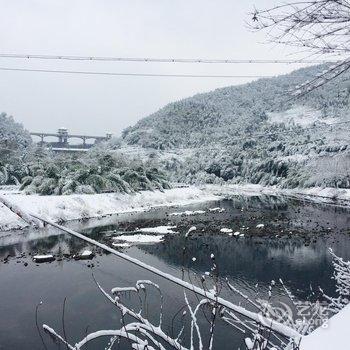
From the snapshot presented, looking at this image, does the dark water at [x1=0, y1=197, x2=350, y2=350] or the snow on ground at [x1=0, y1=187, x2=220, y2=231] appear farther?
the snow on ground at [x1=0, y1=187, x2=220, y2=231]

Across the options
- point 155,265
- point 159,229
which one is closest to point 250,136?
point 159,229

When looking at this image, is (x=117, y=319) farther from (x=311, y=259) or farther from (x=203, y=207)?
(x=203, y=207)

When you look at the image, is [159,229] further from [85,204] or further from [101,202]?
[101,202]

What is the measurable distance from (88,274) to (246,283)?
17.2 ft

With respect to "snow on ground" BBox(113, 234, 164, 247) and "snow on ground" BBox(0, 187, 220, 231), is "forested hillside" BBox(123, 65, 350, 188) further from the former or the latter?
"snow on ground" BBox(0, 187, 220, 231)

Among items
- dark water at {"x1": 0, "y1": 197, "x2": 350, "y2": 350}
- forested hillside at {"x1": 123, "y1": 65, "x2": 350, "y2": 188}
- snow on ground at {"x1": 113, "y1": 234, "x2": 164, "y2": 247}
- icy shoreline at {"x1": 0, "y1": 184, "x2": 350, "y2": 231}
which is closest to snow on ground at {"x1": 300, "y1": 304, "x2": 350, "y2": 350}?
forested hillside at {"x1": 123, "y1": 65, "x2": 350, "y2": 188}

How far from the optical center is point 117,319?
8.91m

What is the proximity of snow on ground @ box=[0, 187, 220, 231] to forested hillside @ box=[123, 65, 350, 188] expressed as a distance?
481 inches

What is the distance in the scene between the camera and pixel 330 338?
168 centimetres

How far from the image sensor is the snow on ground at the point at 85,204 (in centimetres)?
2048

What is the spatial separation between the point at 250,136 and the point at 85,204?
55774 millimetres

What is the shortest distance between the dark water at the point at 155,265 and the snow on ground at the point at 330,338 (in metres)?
1.93

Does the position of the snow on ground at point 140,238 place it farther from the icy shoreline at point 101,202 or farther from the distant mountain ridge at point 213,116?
the distant mountain ridge at point 213,116

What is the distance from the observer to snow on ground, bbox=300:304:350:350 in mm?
1612
